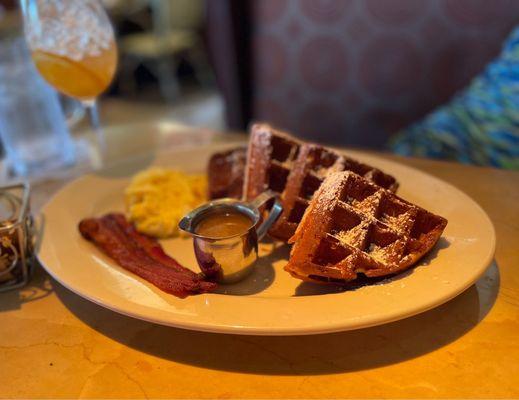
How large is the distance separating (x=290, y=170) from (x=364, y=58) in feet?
4.62

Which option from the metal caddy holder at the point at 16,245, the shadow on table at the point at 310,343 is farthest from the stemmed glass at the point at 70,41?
the shadow on table at the point at 310,343

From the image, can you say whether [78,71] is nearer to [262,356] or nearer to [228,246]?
[228,246]

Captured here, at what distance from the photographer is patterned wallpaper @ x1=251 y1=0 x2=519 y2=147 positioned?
215 cm

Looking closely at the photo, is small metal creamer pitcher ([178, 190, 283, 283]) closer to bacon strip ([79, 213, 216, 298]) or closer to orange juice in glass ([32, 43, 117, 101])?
bacon strip ([79, 213, 216, 298])

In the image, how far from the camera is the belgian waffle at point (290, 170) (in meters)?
1.15

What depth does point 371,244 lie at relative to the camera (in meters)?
1.00

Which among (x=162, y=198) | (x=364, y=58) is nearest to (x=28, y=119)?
(x=162, y=198)

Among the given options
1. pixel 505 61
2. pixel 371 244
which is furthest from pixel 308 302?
pixel 505 61

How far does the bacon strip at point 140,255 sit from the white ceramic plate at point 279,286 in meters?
0.02

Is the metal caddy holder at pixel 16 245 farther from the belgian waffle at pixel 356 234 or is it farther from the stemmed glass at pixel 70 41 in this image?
the belgian waffle at pixel 356 234

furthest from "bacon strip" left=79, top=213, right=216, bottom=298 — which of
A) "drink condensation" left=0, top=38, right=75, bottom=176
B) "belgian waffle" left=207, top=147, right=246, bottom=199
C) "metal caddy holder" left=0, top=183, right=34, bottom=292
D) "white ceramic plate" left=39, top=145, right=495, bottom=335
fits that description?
"drink condensation" left=0, top=38, right=75, bottom=176

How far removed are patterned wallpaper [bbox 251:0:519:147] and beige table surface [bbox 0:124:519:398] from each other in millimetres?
1457

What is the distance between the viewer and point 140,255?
116cm

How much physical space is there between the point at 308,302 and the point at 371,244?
0.21 metres
